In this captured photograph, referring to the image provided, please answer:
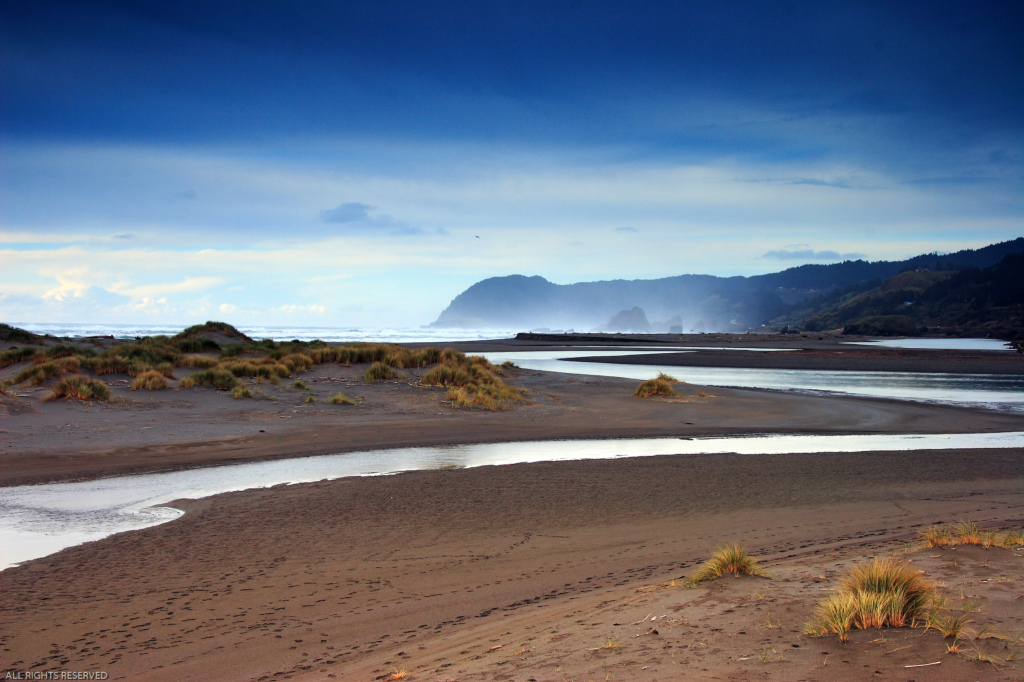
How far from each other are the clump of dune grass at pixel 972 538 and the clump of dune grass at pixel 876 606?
228 centimetres

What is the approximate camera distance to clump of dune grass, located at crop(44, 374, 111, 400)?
52.1ft

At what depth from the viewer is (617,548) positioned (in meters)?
7.05

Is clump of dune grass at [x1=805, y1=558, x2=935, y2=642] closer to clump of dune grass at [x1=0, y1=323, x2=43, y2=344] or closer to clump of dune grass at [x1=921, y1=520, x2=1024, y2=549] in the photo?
clump of dune grass at [x1=921, y1=520, x2=1024, y2=549]

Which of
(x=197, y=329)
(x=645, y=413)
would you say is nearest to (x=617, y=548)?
(x=645, y=413)

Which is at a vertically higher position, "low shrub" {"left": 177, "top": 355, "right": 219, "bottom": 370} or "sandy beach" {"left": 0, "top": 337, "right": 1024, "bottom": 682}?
"low shrub" {"left": 177, "top": 355, "right": 219, "bottom": 370}

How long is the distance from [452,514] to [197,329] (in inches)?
1739

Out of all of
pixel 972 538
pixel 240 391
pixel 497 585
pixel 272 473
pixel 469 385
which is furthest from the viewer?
pixel 469 385

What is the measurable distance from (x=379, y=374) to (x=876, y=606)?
786 inches

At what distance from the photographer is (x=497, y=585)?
5.95m

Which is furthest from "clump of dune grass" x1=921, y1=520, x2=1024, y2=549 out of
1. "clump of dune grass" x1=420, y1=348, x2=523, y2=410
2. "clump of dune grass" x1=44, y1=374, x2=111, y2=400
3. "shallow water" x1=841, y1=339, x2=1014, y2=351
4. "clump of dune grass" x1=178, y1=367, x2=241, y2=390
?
"shallow water" x1=841, y1=339, x2=1014, y2=351

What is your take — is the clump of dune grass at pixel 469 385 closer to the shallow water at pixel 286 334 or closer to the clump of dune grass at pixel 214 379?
A: the clump of dune grass at pixel 214 379

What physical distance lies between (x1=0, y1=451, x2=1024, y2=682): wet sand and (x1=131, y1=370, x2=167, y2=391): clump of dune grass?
1023 cm

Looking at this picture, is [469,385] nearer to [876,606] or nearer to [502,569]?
[502,569]

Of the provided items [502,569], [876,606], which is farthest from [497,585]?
[876,606]
